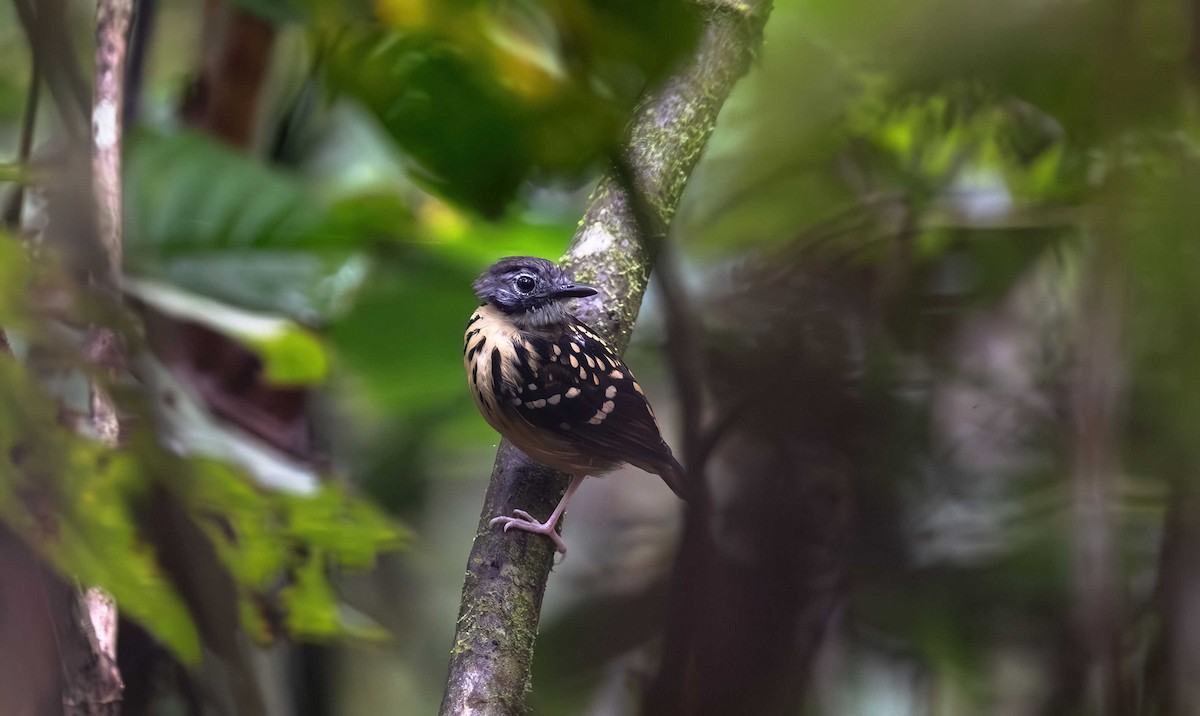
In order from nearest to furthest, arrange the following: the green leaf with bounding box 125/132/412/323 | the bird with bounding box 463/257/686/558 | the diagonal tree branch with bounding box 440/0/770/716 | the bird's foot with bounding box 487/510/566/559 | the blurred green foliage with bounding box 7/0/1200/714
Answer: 1. the blurred green foliage with bounding box 7/0/1200/714
2. the diagonal tree branch with bounding box 440/0/770/716
3. the bird's foot with bounding box 487/510/566/559
4. the bird with bounding box 463/257/686/558
5. the green leaf with bounding box 125/132/412/323

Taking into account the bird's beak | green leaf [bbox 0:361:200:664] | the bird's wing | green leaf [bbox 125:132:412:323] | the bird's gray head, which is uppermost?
green leaf [bbox 125:132:412:323]

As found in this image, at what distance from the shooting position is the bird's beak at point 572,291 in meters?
1.76

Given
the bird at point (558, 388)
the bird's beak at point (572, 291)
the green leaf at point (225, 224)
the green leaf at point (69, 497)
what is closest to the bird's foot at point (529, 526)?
the bird at point (558, 388)

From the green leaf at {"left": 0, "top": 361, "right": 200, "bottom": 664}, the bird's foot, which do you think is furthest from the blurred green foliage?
the bird's foot

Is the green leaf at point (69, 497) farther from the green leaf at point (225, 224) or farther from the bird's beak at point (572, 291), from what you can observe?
the green leaf at point (225, 224)

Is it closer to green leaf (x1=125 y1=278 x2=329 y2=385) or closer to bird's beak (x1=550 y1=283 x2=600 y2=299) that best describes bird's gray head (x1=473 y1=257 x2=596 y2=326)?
bird's beak (x1=550 y1=283 x2=600 y2=299)

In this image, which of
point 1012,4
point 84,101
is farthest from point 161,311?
point 1012,4

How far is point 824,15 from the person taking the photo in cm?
55

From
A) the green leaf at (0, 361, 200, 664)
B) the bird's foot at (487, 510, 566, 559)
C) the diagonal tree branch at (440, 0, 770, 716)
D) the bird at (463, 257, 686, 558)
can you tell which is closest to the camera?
the green leaf at (0, 361, 200, 664)

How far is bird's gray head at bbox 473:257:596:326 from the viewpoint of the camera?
179 cm

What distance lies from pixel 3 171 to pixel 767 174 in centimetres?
76

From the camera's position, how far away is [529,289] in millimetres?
1855

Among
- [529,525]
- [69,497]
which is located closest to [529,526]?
[529,525]

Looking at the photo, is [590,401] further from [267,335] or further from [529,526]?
[267,335]
